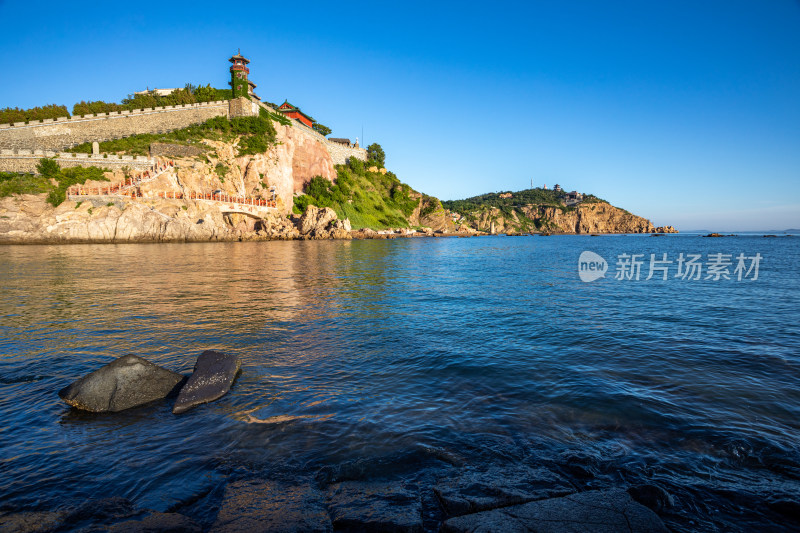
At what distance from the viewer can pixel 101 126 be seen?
5850 centimetres

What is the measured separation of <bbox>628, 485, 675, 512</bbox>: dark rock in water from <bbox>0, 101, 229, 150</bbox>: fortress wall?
7419 centimetres

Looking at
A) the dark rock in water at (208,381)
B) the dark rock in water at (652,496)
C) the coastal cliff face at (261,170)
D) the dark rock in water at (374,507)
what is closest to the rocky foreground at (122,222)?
the coastal cliff face at (261,170)

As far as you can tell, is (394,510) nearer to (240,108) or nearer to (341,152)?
(240,108)

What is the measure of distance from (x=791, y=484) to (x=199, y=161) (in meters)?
66.2

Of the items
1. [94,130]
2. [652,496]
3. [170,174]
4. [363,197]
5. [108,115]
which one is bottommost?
[652,496]

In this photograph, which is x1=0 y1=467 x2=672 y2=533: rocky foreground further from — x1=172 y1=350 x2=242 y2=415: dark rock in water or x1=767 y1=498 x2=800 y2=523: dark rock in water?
x1=172 y1=350 x2=242 y2=415: dark rock in water

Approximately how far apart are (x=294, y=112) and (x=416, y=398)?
102306mm

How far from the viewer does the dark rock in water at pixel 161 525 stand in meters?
3.47

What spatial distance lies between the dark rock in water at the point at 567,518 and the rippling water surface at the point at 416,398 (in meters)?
0.74

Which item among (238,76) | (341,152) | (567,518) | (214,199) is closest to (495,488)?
(567,518)

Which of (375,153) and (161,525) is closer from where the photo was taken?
(161,525)

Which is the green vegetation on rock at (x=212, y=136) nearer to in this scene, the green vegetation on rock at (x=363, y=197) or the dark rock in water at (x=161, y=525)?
the green vegetation on rock at (x=363, y=197)

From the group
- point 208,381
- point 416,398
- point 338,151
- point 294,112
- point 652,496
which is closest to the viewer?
point 652,496

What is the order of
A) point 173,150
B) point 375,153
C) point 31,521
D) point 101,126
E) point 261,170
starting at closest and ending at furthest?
point 31,521, point 173,150, point 101,126, point 261,170, point 375,153
